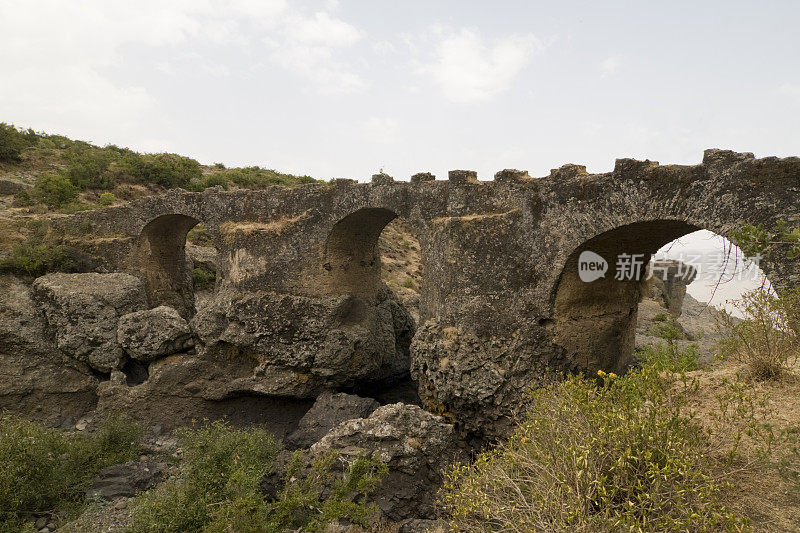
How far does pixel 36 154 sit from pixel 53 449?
55.0ft

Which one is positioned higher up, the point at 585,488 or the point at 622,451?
the point at 622,451

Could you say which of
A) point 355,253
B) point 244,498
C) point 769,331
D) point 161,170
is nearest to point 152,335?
point 355,253

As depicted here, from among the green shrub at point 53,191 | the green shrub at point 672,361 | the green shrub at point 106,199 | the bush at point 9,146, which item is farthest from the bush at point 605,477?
the bush at point 9,146

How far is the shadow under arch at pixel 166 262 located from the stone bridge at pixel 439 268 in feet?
0.12

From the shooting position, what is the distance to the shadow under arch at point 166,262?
10857 millimetres

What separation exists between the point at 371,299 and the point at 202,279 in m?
6.86

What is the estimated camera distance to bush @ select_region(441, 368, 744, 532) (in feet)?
9.31

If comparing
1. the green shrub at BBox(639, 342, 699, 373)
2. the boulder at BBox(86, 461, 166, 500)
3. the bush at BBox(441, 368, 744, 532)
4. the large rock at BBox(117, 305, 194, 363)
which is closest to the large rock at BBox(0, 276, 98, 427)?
the large rock at BBox(117, 305, 194, 363)

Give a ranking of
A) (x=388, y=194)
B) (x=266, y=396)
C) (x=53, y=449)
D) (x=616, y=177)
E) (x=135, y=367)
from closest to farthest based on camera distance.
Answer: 1. (x=616, y=177)
2. (x=53, y=449)
3. (x=388, y=194)
4. (x=266, y=396)
5. (x=135, y=367)

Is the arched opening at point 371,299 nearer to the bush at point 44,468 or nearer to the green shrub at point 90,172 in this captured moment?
the bush at point 44,468

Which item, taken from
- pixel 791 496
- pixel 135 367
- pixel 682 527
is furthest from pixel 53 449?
pixel 791 496

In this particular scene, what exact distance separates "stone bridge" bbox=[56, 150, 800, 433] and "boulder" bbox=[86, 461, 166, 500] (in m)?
2.13

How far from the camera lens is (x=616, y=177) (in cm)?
564

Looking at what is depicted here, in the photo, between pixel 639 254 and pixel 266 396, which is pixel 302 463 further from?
pixel 639 254
